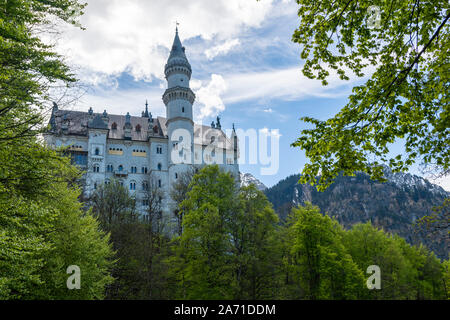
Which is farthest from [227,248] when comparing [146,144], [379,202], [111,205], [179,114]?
[379,202]

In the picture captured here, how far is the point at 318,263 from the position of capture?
28.5 meters

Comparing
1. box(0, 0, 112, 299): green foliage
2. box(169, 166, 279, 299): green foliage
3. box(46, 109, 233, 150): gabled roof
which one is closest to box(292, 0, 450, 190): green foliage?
box(0, 0, 112, 299): green foliage

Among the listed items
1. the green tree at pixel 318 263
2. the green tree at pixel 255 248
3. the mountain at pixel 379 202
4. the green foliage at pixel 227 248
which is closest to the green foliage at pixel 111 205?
the green foliage at pixel 227 248

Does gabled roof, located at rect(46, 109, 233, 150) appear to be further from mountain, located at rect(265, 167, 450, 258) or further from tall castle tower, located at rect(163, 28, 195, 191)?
mountain, located at rect(265, 167, 450, 258)

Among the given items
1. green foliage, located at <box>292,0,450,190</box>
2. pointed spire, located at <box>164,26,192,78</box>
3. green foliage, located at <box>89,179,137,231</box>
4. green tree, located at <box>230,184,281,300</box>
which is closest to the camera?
green foliage, located at <box>292,0,450,190</box>

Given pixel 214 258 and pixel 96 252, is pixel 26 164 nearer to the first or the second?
pixel 96 252

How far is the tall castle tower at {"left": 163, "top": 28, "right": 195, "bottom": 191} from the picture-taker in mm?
67625

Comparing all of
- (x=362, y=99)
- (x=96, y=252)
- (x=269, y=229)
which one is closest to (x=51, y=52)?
(x=362, y=99)

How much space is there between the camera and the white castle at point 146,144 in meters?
64.6

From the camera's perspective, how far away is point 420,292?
42.4 m

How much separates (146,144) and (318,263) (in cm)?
5054
